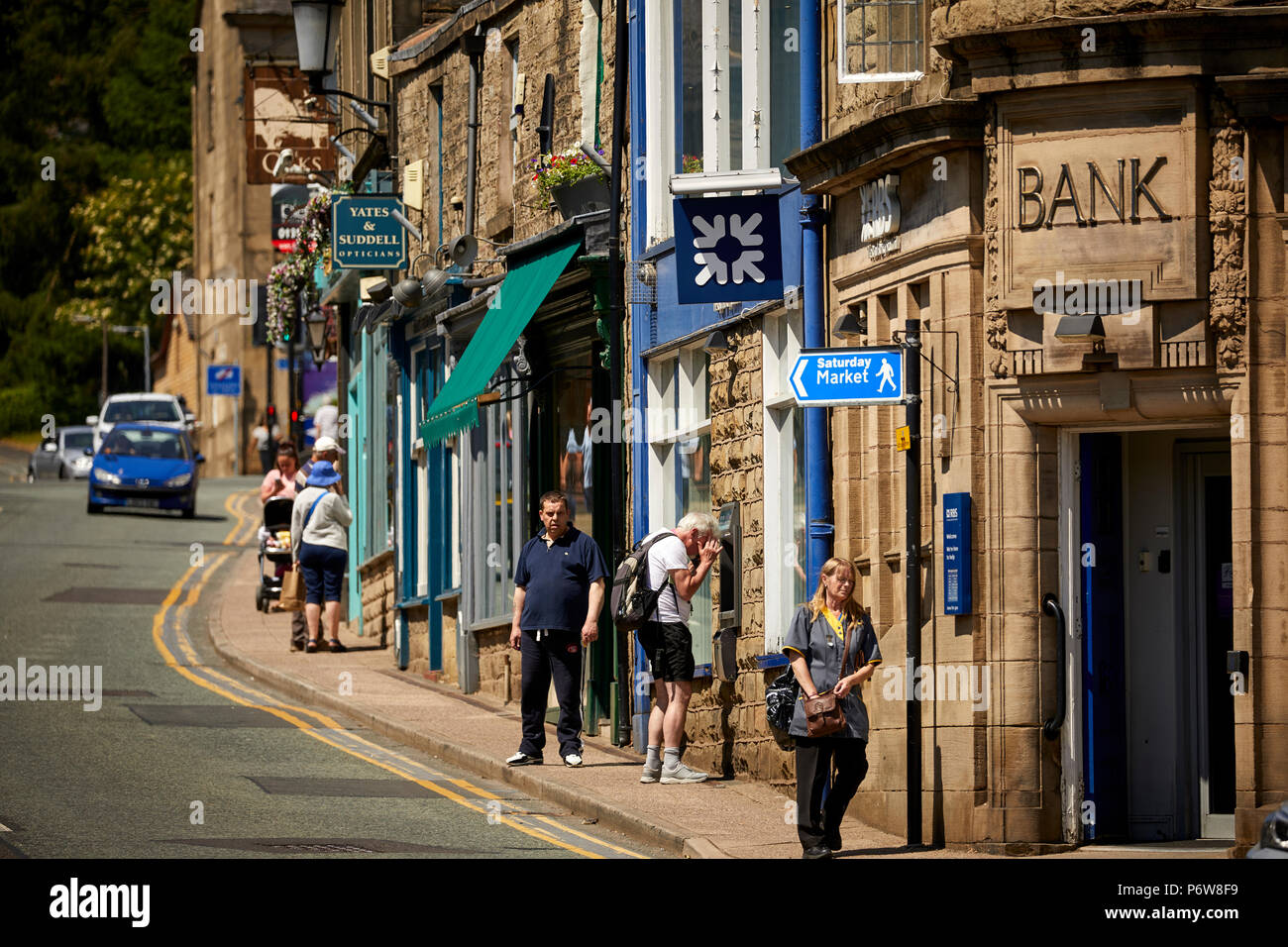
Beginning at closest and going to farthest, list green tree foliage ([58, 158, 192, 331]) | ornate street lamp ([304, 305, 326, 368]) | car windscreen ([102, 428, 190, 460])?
ornate street lamp ([304, 305, 326, 368]), car windscreen ([102, 428, 190, 460]), green tree foliage ([58, 158, 192, 331])

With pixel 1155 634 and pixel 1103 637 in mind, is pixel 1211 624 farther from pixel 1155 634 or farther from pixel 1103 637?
pixel 1103 637

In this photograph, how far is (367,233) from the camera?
2550 cm

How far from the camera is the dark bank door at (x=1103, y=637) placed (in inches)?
504

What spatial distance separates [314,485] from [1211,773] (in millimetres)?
13109

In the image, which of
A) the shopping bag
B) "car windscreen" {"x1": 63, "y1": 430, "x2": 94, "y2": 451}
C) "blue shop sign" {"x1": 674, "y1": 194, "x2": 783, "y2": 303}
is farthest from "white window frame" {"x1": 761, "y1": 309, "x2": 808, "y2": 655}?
"car windscreen" {"x1": 63, "y1": 430, "x2": 94, "y2": 451}

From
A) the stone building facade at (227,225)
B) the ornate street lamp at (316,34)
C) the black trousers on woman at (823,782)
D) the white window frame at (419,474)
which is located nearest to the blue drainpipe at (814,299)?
the black trousers on woman at (823,782)

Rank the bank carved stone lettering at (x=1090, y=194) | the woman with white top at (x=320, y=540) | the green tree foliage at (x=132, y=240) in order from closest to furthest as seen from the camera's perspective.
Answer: the bank carved stone lettering at (x=1090, y=194) < the woman with white top at (x=320, y=540) < the green tree foliage at (x=132, y=240)

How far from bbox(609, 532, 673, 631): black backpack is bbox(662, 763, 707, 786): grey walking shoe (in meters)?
1.01

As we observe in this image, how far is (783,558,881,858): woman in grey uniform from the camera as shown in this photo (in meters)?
12.1

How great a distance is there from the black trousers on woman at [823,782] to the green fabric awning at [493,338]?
23.6ft

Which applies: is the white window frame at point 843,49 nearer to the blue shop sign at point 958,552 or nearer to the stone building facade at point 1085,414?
the stone building facade at point 1085,414

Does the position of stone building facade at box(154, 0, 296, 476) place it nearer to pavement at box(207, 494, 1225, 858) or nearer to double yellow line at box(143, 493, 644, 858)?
double yellow line at box(143, 493, 644, 858)

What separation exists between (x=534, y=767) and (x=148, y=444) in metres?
28.9

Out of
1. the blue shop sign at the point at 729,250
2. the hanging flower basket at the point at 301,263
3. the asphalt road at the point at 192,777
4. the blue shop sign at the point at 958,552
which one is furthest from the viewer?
the hanging flower basket at the point at 301,263
